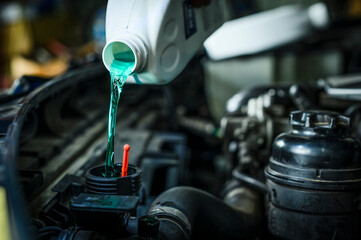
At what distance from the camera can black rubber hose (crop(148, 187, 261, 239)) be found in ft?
2.68

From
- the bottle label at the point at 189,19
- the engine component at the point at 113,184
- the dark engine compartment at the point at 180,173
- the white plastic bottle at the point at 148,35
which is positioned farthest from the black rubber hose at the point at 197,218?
the bottle label at the point at 189,19

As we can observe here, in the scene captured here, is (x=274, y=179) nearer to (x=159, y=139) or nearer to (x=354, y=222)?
(x=354, y=222)

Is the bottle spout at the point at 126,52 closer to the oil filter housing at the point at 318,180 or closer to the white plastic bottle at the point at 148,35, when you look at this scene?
the white plastic bottle at the point at 148,35

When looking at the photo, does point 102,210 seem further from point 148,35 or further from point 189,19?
point 189,19

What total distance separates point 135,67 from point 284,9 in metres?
2.34

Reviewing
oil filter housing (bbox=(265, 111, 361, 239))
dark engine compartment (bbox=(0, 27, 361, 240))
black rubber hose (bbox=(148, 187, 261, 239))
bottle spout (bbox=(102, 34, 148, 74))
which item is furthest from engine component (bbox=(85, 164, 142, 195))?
oil filter housing (bbox=(265, 111, 361, 239))

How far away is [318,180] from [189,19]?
0.57 meters

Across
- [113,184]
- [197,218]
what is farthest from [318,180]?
[113,184]

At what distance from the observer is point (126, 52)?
37.2 inches

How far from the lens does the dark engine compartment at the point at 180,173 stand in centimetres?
75

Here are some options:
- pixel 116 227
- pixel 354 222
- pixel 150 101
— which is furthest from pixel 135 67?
pixel 150 101

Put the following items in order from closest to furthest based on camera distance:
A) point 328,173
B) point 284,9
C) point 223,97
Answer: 1. point 328,173
2. point 223,97
3. point 284,9

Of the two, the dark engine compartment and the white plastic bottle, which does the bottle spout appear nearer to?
the white plastic bottle

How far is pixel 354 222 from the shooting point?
93 cm
